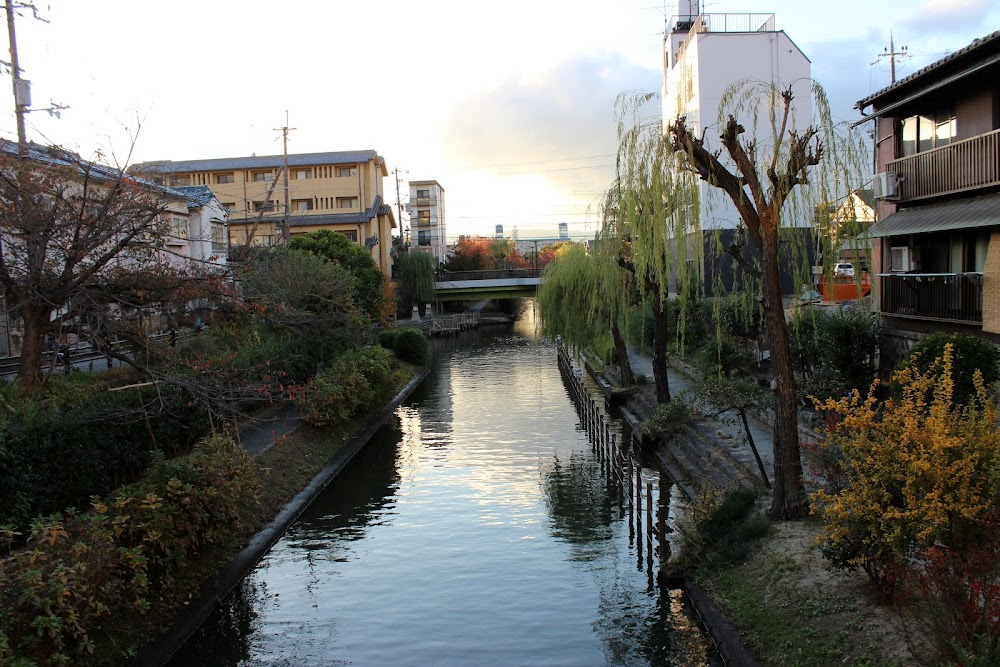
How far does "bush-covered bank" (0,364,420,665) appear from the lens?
6957mm

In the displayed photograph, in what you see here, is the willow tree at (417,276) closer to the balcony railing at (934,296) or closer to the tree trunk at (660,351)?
the tree trunk at (660,351)

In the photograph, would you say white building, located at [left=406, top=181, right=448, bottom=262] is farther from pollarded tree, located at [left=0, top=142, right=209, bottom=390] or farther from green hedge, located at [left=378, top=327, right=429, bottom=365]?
pollarded tree, located at [left=0, top=142, right=209, bottom=390]

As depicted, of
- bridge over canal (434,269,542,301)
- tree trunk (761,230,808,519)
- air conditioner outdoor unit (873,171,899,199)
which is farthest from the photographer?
bridge over canal (434,269,542,301)

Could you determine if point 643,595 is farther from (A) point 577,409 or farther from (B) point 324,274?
(B) point 324,274

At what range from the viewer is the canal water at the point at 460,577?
29.9 feet

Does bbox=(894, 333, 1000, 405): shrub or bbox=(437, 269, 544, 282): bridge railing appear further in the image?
bbox=(437, 269, 544, 282): bridge railing

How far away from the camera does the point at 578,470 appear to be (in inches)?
699

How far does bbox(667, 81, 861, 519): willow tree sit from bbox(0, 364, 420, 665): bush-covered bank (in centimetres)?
767

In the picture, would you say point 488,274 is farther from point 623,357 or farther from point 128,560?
point 128,560

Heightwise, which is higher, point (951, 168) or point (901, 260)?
point (951, 168)

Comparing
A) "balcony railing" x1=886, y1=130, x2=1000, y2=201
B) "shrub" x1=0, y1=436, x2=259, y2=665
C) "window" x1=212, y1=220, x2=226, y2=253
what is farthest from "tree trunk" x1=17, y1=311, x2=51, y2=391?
"window" x1=212, y1=220, x2=226, y2=253

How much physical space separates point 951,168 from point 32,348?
16436 mm

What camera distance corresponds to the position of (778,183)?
30.8ft

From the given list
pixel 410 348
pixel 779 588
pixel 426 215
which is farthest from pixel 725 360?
pixel 426 215
